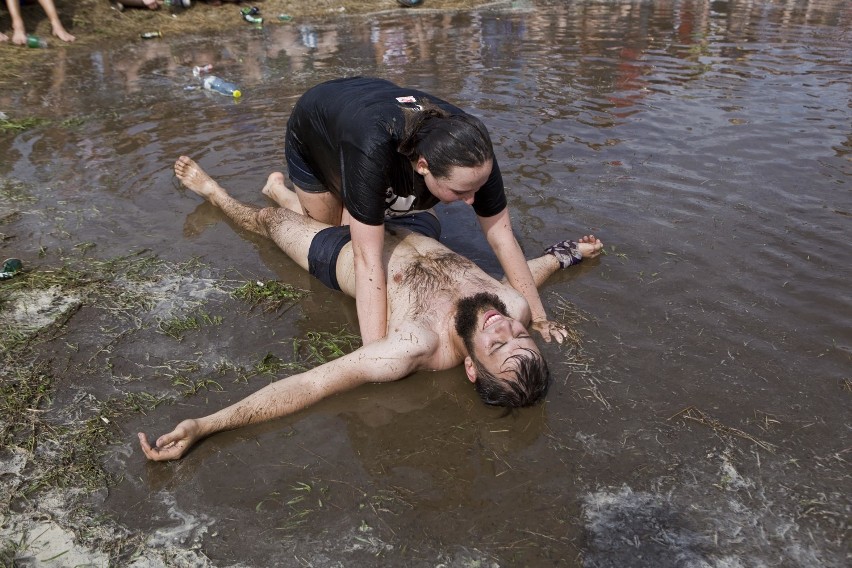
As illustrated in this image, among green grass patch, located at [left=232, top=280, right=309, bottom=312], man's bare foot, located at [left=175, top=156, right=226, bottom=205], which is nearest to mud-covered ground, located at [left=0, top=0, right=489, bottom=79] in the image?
man's bare foot, located at [left=175, top=156, right=226, bottom=205]

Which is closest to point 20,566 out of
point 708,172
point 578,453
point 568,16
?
point 578,453

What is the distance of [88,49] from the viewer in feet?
43.9

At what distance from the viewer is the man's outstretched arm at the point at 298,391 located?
12.0 ft

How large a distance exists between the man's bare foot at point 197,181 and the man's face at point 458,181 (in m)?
3.34

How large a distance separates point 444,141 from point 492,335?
1.21 meters

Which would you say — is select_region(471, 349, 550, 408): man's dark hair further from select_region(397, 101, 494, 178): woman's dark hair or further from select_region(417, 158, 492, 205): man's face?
select_region(397, 101, 494, 178): woman's dark hair

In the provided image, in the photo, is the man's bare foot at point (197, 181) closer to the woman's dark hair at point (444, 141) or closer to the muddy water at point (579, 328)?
the muddy water at point (579, 328)

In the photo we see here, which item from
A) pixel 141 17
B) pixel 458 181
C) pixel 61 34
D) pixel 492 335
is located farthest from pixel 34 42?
pixel 492 335

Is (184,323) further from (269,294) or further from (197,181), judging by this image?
(197,181)

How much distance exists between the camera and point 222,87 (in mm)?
10445

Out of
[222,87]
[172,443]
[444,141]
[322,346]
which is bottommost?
[322,346]

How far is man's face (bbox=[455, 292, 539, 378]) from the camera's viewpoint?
13.4 ft

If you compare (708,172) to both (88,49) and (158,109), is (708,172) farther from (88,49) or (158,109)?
(88,49)

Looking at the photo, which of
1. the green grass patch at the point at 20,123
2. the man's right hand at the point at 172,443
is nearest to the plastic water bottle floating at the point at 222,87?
the green grass patch at the point at 20,123
